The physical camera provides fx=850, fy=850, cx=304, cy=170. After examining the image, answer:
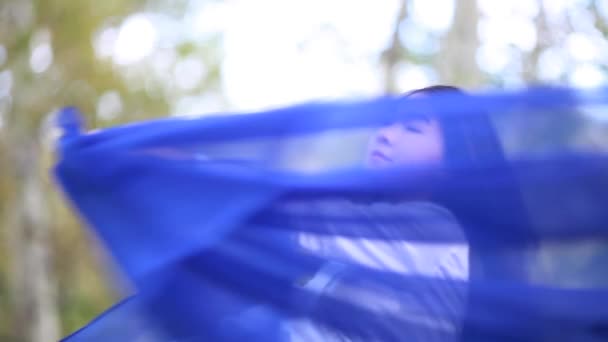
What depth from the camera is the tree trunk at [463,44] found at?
666 cm

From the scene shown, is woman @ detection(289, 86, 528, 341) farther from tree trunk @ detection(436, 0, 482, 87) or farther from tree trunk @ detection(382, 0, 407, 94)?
tree trunk @ detection(382, 0, 407, 94)

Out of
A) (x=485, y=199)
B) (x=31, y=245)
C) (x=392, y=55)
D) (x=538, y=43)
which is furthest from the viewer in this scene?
(x=392, y=55)

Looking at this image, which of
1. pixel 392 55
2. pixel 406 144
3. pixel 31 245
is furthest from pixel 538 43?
pixel 406 144

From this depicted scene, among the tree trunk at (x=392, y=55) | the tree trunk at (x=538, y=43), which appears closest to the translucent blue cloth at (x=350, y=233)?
the tree trunk at (x=538, y=43)

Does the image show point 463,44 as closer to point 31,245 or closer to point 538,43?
point 538,43

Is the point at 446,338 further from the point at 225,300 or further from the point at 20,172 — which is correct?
the point at 20,172

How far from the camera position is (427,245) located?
5.43 feet

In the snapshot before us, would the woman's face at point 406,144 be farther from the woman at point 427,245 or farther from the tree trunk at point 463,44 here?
the tree trunk at point 463,44

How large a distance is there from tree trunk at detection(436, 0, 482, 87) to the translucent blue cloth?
504 cm

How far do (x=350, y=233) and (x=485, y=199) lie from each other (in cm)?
28

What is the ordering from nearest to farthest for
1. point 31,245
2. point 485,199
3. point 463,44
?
point 485,199 < point 463,44 < point 31,245

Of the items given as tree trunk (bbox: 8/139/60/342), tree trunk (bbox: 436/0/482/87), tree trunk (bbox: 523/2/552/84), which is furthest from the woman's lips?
tree trunk (bbox: 8/139/60/342)

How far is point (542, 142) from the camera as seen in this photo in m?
1.61

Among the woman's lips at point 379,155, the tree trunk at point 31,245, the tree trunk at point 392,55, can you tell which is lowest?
the tree trunk at point 31,245
